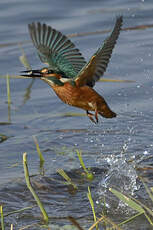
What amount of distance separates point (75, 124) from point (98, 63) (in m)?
2.03

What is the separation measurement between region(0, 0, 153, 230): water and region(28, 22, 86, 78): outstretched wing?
103cm

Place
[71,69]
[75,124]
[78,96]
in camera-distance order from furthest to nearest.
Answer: [75,124], [71,69], [78,96]

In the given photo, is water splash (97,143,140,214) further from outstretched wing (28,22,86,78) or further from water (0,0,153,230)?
outstretched wing (28,22,86,78)

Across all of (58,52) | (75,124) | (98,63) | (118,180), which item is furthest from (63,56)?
(75,124)

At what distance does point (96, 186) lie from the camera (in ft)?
16.0

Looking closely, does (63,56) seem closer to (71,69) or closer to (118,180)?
(71,69)

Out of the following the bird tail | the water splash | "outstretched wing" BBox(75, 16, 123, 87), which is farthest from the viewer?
the water splash

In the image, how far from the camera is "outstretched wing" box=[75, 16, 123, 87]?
3.91m

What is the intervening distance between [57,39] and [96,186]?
50.0 inches

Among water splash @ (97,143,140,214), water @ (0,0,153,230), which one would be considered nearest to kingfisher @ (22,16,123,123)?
water splash @ (97,143,140,214)

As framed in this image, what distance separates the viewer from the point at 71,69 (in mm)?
4488

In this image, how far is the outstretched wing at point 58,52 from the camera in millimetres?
4410

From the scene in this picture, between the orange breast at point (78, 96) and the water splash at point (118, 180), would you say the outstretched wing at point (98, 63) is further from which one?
the water splash at point (118, 180)

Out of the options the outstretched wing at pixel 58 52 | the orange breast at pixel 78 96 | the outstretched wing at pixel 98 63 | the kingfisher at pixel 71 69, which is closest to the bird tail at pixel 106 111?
the kingfisher at pixel 71 69
